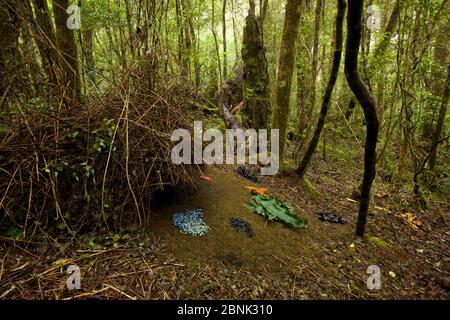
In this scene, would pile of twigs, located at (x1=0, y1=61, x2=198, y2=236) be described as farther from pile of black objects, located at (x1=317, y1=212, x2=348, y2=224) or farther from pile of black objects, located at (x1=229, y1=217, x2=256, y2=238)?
pile of black objects, located at (x1=317, y1=212, x2=348, y2=224)

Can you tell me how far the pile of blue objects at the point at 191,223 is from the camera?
297 centimetres

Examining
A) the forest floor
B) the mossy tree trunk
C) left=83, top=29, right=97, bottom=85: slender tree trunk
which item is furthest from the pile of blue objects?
the mossy tree trunk

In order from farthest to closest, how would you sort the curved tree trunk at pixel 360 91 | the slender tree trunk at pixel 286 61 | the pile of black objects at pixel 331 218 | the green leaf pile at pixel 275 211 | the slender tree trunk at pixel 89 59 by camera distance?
the slender tree trunk at pixel 286 61
the pile of black objects at pixel 331 218
the green leaf pile at pixel 275 211
the slender tree trunk at pixel 89 59
the curved tree trunk at pixel 360 91

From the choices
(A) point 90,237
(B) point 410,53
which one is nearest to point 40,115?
(A) point 90,237

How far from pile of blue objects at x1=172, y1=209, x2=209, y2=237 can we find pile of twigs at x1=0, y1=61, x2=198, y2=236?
0.36m

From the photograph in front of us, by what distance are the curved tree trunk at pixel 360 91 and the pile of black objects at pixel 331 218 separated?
17.9 inches

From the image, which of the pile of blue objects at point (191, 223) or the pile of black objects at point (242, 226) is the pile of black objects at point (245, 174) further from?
the pile of blue objects at point (191, 223)

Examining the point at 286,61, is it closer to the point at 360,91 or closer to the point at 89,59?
the point at 360,91

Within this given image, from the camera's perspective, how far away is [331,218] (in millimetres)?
4598

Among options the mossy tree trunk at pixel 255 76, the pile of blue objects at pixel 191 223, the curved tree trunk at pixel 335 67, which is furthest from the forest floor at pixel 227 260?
the mossy tree trunk at pixel 255 76

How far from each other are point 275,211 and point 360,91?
5.96 ft

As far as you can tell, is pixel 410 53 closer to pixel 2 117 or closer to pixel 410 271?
pixel 410 271
